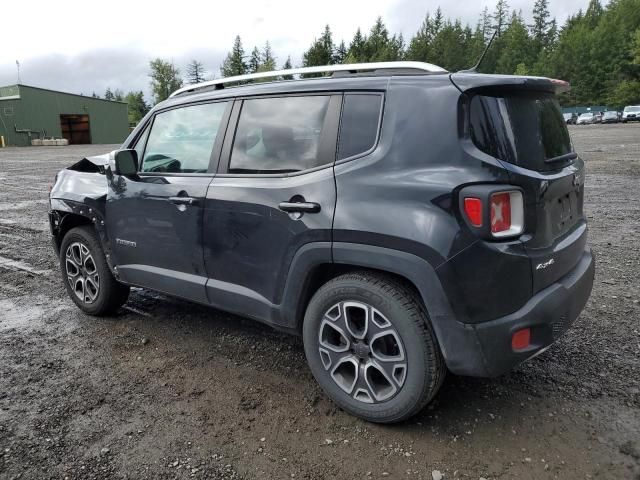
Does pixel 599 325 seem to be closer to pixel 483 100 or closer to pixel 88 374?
pixel 483 100

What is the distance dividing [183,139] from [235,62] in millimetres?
104846

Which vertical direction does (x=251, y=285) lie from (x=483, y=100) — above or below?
below

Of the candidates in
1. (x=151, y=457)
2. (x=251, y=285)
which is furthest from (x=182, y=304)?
(x=151, y=457)

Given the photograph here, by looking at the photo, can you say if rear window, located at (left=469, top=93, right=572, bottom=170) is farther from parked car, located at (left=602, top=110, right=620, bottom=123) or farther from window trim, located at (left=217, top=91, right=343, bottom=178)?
parked car, located at (left=602, top=110, right=620, bottom=123)

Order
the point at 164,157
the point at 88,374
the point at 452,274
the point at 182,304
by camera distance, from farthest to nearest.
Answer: the point at 182,304
the point at 164,157
the point at 88,374
the point at 452,274

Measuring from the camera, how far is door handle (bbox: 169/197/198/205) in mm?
3341

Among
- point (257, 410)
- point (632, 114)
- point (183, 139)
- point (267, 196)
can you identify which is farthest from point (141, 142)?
point (632, 114)

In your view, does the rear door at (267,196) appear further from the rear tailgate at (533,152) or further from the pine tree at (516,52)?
the pine tree at (516,52)

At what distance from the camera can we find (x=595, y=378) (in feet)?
10.2

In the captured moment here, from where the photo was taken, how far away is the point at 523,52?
90.9 metres

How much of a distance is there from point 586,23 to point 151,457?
109577 millimetres

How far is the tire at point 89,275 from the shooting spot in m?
4.20

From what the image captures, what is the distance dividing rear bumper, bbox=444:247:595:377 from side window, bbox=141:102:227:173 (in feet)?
6.77

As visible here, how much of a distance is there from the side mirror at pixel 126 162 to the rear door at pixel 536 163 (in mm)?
2518
